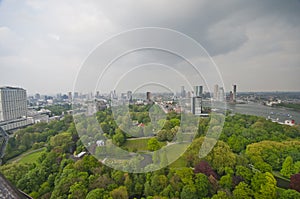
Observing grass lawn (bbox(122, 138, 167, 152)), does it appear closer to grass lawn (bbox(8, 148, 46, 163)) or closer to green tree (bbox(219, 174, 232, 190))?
green tree (bbox(219, 174, 232, 190))

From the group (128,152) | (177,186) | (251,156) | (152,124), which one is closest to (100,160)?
(128,152)

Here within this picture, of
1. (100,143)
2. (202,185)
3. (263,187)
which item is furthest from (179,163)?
(100,143)

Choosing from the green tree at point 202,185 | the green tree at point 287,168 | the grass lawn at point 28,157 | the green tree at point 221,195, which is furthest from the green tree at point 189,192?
the grass lawn at point 28,157

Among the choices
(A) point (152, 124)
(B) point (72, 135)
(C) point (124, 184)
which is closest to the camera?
(C) point (124, 184)

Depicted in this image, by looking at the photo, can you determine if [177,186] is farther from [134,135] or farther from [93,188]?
[134,135]

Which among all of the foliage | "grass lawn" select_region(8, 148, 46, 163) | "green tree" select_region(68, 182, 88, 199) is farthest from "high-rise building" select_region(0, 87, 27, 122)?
the foliage

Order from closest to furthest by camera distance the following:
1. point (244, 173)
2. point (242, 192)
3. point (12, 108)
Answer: point (242, 192) → point (244, 173) → point (12, 108)

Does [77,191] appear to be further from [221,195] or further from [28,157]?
[28,157]
